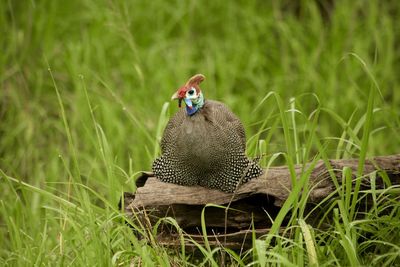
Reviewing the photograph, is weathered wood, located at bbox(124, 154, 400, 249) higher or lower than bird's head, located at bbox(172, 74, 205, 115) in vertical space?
lower

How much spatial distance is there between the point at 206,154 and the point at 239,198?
0.81 ft

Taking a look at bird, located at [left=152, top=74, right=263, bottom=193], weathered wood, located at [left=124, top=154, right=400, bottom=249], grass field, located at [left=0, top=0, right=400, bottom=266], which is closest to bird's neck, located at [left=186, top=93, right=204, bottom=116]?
bird, located at [left=152, top=74, right=263, bottom=193]

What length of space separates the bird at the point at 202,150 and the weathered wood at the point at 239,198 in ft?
0.16

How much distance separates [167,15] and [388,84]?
1.90 m

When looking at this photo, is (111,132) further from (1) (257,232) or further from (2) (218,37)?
(1) (257,232)

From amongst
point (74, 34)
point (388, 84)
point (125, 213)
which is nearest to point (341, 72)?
point (388, 84)

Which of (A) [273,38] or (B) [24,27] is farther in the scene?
(A) [273,38]

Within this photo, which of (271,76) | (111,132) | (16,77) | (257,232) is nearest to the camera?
(257,232)

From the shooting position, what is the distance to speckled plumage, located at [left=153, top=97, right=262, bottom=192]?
10.9ft

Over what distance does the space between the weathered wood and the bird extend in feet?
0.16

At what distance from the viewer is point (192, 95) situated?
332cm

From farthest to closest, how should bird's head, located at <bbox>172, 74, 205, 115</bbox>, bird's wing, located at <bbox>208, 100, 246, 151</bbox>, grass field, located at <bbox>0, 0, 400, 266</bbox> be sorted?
grass field, located at <bbox>0, 0, 400, 266</bbox>
bird's wing, located at <bbox>208, 100, 246, 151</bbox>
bird's head, located at <bbox>172, 74, 205, 115</bbox>

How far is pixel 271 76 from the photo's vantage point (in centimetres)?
601

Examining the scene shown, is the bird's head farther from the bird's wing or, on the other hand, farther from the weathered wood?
the weathered wood
